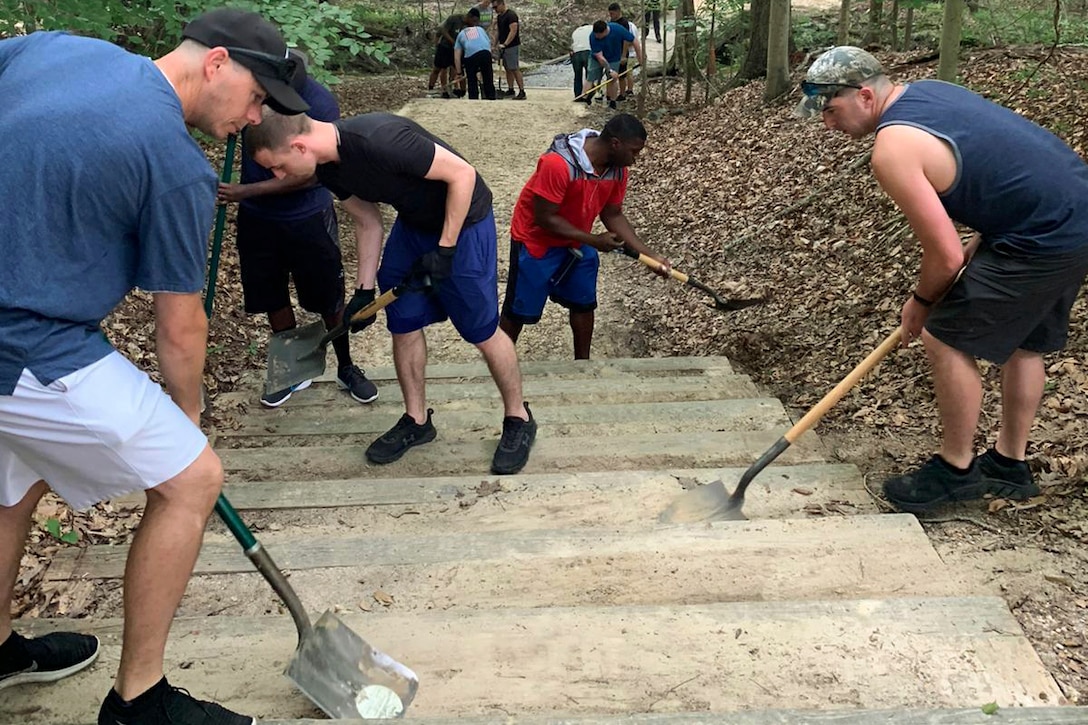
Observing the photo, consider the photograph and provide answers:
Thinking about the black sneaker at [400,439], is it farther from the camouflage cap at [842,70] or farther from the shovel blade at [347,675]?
the camouflage cap at [842,70]

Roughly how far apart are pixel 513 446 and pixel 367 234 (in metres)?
1.23

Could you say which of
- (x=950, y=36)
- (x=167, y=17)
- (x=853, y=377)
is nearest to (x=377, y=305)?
(x=853, y=377)

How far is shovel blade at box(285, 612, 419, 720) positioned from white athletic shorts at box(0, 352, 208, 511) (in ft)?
2.01

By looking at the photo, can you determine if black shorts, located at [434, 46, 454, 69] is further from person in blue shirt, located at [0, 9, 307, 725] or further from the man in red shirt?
person in blue shirt, located at [0, 9, 307, 725]

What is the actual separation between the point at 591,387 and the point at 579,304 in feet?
2.13


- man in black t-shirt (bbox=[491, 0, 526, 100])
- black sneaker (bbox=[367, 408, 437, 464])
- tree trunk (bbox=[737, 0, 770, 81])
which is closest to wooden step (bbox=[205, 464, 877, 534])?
black sneaker (bbox=[367, 408, 437, 464])

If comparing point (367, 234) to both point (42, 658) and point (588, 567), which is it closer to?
point (588, 567)

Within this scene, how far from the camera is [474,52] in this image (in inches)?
580

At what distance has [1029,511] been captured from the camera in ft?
10.1

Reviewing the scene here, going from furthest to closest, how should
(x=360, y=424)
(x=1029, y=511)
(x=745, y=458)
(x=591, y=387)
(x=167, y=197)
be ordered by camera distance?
(x=591, y=387) → (x=360, y=424) → (x=745, y=458) → (x=1029, y=511) → (x=167, y=197)

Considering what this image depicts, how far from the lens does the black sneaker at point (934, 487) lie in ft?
10.3

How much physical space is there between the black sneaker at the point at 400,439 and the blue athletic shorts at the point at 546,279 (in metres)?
1.28

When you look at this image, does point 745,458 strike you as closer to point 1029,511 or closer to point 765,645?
point 1029,511

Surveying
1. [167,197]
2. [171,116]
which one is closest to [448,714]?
[167,197]
